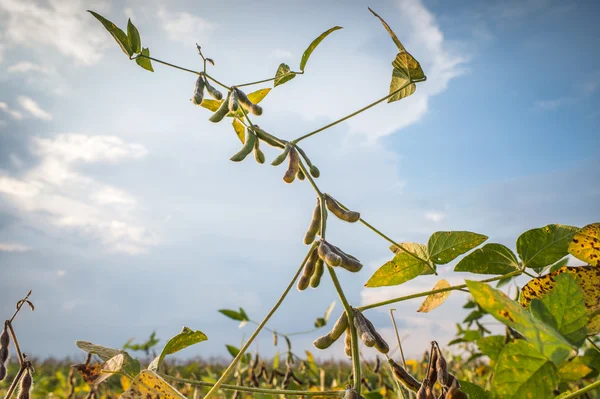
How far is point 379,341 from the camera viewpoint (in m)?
0.71

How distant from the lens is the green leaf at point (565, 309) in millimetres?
538

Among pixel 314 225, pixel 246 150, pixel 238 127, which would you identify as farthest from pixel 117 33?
pixel 314 225

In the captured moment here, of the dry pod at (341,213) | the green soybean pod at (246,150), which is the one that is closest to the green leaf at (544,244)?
the dry pod at (341,213)

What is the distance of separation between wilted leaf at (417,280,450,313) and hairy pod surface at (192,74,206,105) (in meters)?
0.63

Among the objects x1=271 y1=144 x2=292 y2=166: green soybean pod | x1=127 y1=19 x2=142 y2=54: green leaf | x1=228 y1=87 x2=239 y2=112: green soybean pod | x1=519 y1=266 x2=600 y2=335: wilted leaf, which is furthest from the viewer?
x1=127 y1=19 x2=142 y2=54: green leaf

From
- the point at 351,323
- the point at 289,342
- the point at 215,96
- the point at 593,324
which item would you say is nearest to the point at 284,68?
the point at 215,96

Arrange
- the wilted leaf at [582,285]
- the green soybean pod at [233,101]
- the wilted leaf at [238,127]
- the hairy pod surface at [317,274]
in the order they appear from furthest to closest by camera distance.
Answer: the wilted leaf at [238,127] < the green soybean pod at [233,101] < the hairy pod surface at [317,274] < the wilted leaf at [582,285]

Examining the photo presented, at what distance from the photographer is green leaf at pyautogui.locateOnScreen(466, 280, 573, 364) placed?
0.48m

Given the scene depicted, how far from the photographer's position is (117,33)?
1154 millimetres

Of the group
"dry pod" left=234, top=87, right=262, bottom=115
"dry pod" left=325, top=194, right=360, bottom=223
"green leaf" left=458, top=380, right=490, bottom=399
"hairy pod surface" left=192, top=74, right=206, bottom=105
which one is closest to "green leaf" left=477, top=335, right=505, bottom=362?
"green leaf" left=458, top=380, right=490, bottom=399

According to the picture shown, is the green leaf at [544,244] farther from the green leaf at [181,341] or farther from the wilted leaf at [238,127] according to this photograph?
the wilted leaf at [238,127]

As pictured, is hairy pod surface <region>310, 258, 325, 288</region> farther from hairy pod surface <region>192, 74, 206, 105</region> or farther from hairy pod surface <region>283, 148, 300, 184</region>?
hairy pod surface <region>192, 74, 206, 105</region>

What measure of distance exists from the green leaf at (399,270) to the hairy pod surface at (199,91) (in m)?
0.54

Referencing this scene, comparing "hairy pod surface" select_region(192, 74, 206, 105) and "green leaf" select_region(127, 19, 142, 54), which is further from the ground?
"green leaf" select_region(127, 19, 142, 54)
